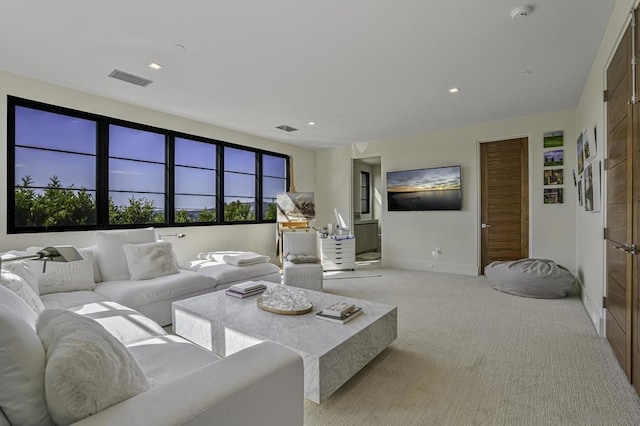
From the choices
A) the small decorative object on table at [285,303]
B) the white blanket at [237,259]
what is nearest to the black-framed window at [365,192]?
the white blanket at [237,259]

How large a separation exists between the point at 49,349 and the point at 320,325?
155cm

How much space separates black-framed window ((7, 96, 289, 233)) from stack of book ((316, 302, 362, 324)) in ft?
10.8

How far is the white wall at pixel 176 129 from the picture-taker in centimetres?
331

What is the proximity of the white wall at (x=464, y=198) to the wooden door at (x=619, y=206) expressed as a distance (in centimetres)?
240

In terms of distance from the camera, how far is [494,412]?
6.01 feet

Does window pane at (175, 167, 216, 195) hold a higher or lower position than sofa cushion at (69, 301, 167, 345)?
higher

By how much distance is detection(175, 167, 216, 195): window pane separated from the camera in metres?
4.93

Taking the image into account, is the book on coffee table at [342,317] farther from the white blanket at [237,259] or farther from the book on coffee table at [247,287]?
the white blanket at [237,259]

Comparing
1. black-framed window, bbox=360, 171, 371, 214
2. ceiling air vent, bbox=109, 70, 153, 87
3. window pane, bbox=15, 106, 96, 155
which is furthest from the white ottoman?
black-framed window, bbox=360, 171, 371, 214

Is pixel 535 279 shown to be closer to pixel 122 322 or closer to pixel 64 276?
pixel 122 322

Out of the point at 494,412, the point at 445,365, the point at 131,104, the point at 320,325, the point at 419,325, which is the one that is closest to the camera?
the point at 494,412

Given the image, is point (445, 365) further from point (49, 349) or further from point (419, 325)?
point (49, 349)

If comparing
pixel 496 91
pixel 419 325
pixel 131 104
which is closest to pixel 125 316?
pixel 419 325

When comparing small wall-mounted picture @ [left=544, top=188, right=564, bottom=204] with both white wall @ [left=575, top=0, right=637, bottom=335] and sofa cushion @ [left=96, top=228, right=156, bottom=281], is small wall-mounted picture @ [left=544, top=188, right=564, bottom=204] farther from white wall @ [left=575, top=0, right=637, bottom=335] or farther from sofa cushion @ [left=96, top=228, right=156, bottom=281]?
sofa cushion @ [left=96, top=228, right=156, bottom=281]
